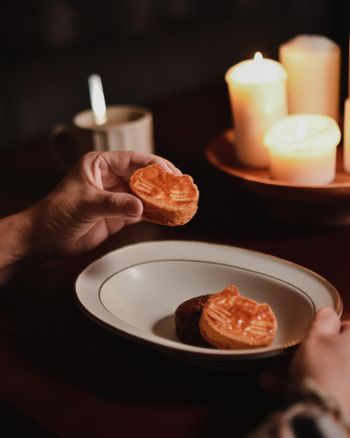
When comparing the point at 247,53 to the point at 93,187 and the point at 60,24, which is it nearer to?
the point at 60,24

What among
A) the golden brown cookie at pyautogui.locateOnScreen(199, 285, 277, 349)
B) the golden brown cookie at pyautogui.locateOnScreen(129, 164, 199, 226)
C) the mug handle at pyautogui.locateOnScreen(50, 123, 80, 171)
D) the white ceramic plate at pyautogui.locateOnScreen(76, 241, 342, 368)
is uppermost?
the golden brown cookie at pyautogui.locateOnScreen(129, 164, 199, 226)

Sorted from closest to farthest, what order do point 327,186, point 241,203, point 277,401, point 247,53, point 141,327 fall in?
1. point 277,401
2. point 141,327
3. point 327,186
4. point 241,203
5. point 247,53

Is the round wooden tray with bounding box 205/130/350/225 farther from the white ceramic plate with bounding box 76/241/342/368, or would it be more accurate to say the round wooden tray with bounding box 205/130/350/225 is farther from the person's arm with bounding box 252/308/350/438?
the person's arm with bounding box 252/308/350/438

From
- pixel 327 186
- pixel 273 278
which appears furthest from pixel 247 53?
pixel 273 278

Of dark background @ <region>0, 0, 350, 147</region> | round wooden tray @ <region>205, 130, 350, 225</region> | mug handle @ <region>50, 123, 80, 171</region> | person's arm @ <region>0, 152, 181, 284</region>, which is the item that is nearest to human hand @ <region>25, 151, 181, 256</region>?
person's arm @ <region>0, 152, 181, 284</region>

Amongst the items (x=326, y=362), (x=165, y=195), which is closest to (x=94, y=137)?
(x=165, y=195)
